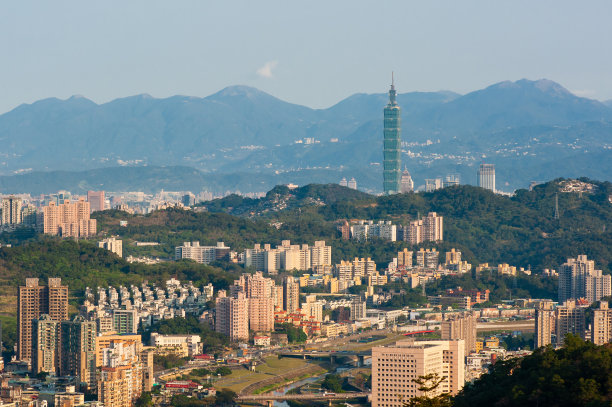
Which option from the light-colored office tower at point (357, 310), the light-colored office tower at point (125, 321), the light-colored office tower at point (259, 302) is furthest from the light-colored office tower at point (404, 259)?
the light-colored office tower at point (125, 321)

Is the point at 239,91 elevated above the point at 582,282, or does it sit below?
above

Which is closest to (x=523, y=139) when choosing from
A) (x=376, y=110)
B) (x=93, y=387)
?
(x=376, y=110)

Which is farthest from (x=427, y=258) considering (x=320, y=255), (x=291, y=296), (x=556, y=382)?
(x=556, y=382)

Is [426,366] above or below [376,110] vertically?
below

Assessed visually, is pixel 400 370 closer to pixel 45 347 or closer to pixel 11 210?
pixel 45 347

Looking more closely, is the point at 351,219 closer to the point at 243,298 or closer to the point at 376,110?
the point at 243,298
